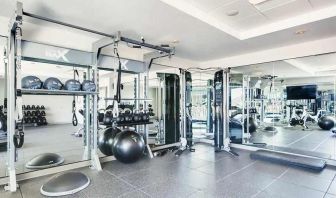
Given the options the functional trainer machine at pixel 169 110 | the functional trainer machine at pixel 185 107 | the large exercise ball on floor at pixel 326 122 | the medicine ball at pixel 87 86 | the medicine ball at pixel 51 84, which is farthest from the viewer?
the functional trainer machine at pixel 169 110

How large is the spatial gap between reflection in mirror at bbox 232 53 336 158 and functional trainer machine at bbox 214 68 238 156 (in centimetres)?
76

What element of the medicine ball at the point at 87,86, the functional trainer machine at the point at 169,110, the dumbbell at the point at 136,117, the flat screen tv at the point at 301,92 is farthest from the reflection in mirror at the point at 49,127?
the flat screen tv at the point at 301,92

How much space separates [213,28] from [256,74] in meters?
2.46

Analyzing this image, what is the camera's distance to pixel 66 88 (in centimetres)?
313

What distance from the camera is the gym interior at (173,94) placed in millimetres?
2740

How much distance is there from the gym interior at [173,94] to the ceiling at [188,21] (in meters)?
0.02

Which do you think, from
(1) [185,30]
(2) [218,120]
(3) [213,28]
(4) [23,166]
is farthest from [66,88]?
(2) [218,120]

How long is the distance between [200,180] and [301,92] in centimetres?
384

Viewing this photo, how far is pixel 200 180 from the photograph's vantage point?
303 cm

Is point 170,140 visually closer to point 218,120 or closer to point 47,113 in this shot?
point 218,120

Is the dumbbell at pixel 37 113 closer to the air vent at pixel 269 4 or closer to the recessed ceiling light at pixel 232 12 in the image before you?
the recessed ceiling light at pixel 232 12

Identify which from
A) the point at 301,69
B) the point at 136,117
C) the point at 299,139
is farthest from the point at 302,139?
the point at 136,117

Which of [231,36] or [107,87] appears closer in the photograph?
[231,36]

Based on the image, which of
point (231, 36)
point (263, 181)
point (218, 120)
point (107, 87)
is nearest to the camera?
point (263, 181)
